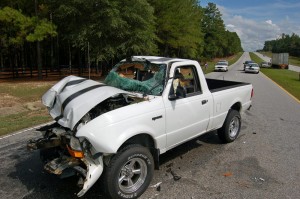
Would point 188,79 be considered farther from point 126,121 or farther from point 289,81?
point 289,81

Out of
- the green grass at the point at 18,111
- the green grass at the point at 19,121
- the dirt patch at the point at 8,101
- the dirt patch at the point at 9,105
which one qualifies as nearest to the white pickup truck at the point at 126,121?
the green grass at the point at 19,121

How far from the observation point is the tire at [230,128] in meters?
6.51

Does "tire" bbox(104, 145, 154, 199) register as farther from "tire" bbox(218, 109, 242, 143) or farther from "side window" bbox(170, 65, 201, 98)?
"tire" bbox(218, 109, 242, 143)

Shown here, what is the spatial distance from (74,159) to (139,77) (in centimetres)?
228

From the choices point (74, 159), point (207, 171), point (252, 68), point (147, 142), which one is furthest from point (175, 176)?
point (252, 68)

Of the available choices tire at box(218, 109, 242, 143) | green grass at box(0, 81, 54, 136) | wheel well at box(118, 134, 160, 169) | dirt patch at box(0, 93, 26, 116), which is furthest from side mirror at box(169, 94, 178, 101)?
dirt patch at box(0, 93, 26, 116)

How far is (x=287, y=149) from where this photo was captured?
6.44m

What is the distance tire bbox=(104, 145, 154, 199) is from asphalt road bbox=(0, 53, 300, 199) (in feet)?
0.79

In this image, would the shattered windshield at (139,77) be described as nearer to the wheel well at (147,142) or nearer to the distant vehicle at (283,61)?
the wheel well at (147,142)

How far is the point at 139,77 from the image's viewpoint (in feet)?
18.6

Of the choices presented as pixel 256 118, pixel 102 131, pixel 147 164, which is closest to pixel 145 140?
pixel 147 164

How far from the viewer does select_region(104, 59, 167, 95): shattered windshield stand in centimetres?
500

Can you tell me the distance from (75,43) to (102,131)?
20.7m

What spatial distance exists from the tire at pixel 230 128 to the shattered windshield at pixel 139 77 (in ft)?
7.35
